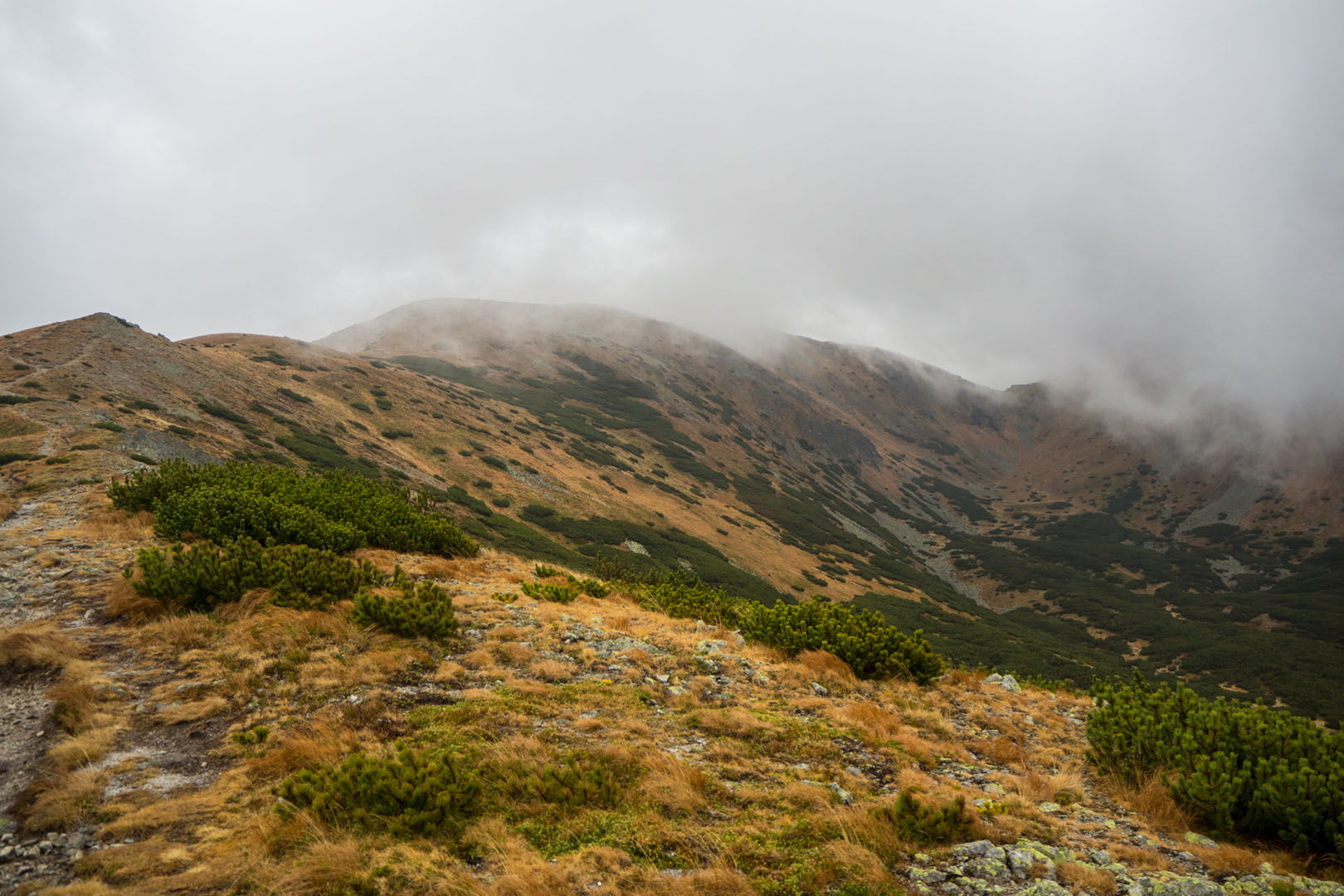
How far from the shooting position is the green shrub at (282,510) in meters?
12.0

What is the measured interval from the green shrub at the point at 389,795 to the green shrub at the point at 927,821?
3.83 m

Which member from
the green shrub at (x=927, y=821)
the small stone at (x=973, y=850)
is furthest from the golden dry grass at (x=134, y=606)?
the small stone at (x=973, y=850)

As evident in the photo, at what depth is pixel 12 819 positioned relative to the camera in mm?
4637

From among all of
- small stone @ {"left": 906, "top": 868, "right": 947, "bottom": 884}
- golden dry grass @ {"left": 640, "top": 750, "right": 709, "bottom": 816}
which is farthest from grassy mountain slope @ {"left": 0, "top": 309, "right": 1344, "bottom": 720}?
small stone @ {"left": 906, "top": 868, "right": 947, "bottom": 884}

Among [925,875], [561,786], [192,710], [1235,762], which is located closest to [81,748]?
[192,710]

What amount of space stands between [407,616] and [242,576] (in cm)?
320

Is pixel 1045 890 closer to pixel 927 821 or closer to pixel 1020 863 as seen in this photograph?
pixel 1020 863

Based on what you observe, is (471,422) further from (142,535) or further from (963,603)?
(963,603)

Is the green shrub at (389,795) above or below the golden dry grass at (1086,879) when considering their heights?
below

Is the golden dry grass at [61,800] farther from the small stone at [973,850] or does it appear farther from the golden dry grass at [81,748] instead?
the small stone at [973,850]

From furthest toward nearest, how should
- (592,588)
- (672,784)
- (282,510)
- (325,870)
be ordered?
Answer: (592,588) → (282,510) → (672,784) → (325,870)

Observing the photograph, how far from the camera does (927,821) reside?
5168mm

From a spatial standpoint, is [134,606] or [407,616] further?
[134,606]

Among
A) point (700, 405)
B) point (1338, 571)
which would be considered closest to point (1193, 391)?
point (1338, 571)
